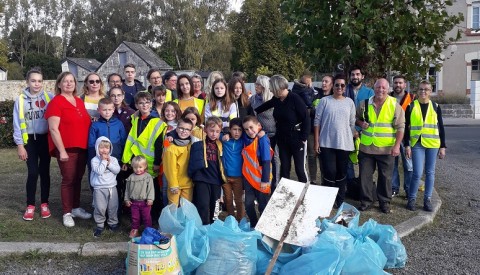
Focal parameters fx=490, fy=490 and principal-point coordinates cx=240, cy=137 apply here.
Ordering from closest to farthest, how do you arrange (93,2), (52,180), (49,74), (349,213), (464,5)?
1. (349,213)
2. (52,180)
3. (464,5)
4. (49,74)
5. (93,2)

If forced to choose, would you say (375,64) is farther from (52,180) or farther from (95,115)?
(52,180)

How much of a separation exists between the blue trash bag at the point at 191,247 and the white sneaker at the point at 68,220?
2.02 meters

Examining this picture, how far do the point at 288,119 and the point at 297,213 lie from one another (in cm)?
169

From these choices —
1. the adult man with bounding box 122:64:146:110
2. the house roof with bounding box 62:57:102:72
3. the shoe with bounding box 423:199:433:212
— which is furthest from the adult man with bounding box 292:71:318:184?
the house roof with bounding box 62:57:102:72

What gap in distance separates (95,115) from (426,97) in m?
4.11

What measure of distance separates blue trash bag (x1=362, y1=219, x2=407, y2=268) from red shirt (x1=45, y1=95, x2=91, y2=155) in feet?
10.7

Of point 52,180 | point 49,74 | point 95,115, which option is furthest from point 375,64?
point 49,74

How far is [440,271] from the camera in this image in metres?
4.46

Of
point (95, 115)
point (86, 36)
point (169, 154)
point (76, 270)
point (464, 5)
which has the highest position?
point (86, 36)

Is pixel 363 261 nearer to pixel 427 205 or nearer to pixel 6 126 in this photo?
pixel 427 205

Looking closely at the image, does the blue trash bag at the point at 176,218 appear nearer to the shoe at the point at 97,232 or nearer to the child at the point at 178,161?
the child at the point at 178,161

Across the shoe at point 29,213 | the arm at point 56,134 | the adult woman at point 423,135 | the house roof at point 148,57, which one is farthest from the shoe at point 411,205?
the house roof at point 148,57

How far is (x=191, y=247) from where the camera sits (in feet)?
13.6

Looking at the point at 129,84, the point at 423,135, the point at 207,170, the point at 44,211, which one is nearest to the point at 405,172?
the point at 423,135
